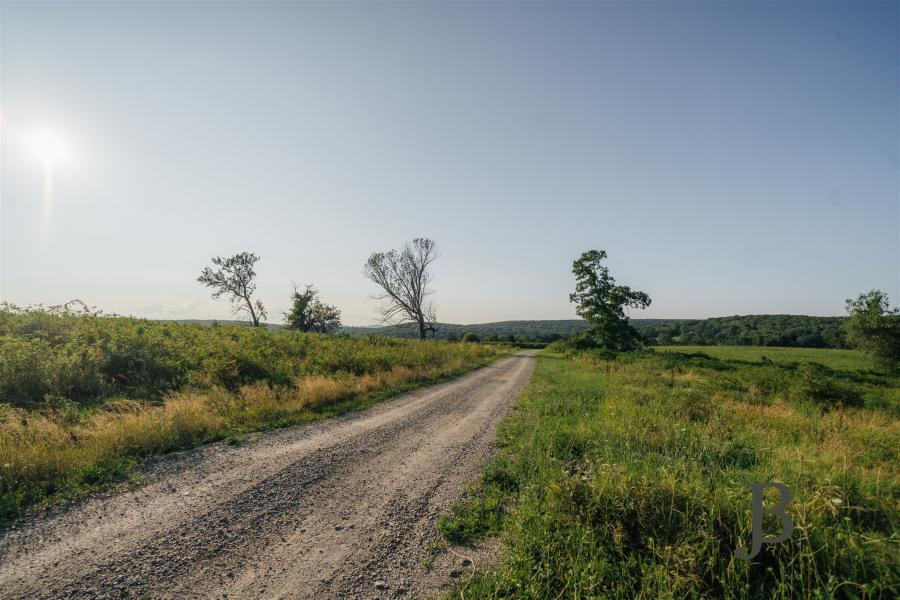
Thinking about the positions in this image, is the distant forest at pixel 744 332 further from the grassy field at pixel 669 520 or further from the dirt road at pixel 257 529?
the grassy field at pixel 669 520

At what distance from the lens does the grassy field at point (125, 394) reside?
548 centimetres

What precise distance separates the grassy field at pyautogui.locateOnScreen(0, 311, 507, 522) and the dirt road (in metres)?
0.97

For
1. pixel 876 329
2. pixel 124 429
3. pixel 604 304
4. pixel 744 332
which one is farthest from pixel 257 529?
pixel 744 332

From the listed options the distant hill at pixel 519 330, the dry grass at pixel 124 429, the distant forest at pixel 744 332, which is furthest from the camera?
the distant hill at pixel 519 330

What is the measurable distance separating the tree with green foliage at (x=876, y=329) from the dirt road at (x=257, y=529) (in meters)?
55.0

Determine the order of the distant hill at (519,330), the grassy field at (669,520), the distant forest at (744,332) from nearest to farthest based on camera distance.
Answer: the grassy field at (669,520)
the distant forest at (744,332)
the distant hill at (519,330)

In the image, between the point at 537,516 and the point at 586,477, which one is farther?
the point at 586,477

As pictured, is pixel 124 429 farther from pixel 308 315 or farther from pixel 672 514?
pixel 308 315

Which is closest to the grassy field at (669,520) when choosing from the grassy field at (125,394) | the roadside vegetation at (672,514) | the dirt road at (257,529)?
the roadside vegetation at (672,514)

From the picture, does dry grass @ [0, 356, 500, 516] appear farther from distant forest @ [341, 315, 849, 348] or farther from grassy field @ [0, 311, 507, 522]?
distant forest @ [341, 315, 849, 348]

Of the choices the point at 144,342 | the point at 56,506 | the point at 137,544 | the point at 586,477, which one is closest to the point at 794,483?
the point at 586,477

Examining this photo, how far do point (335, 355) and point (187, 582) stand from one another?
607 inches

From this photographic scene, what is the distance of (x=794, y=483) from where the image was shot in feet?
14.1

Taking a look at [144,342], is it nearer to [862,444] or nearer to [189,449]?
[189,449]
